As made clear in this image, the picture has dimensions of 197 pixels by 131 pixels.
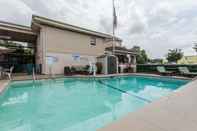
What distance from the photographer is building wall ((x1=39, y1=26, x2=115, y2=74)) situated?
1370cm

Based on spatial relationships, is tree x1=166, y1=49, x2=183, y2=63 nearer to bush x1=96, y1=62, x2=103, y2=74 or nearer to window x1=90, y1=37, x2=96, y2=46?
window x1=90, y1=37, x2=96, y2=46

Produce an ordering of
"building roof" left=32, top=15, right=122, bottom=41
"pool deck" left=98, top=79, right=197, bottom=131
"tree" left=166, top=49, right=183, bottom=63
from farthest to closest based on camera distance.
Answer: "tree" left=166, top=49, right=183, bottom=63
"building roof" left=32, top=15, right=122, bottom=41
"pool deck" left=98, top=79, right=197, bottom=131

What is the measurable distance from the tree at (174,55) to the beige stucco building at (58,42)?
26254 millimetres

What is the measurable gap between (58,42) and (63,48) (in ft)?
2.70

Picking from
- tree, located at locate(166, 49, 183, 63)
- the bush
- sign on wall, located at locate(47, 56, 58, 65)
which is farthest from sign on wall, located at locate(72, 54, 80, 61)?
tree, located at locate(166, 49, 183, 63)

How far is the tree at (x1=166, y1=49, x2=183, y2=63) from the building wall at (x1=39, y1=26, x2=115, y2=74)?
26.5 m

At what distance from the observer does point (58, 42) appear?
580 inches

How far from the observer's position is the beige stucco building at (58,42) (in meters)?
13.6

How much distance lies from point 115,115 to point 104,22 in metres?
18.8

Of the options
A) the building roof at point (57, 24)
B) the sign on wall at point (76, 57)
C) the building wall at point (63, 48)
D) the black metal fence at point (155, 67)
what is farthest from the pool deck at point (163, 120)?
the sign on wall at point (76, 57)

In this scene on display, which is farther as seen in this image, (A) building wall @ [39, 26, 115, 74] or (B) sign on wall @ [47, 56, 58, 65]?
(B) sign on wall @ [47, 56, 58, 65]

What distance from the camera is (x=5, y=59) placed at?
57.4 ft

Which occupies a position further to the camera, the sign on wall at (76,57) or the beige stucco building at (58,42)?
the sign on wall at (76,57)

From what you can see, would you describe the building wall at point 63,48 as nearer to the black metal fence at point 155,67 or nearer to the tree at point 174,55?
the black metal fence at point 155,67
